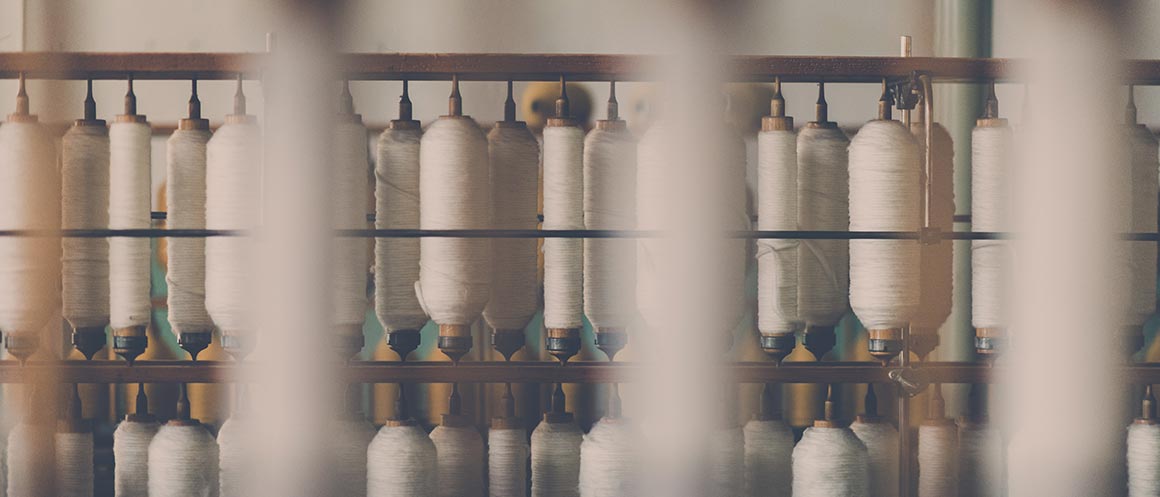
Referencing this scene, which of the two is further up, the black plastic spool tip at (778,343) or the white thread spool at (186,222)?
the white thread spool at (186,222)

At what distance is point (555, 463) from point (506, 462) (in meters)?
0.10

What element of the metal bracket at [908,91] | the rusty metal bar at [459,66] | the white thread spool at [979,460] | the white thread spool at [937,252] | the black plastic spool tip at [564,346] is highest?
the rusty metal bar at [459,66]

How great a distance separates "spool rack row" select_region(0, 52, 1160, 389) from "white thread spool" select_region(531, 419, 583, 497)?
132 mm

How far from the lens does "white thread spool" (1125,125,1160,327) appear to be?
168 centimetres

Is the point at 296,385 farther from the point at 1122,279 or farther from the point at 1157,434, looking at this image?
the point at 1157,434

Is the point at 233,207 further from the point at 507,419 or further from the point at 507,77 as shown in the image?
the point at 507,419

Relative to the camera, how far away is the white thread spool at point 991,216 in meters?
1.67

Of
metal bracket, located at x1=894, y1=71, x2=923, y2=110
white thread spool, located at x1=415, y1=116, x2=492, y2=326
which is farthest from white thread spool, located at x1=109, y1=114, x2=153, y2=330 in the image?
metal bracket, located at x1=894, y1=71, x2=923, y2=110

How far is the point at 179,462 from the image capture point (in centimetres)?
163

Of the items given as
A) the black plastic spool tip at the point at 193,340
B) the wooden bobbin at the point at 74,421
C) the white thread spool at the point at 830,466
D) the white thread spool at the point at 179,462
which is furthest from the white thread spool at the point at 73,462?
the white thread spool at the point at 830,466

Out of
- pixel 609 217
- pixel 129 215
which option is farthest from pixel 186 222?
pixel 609 217

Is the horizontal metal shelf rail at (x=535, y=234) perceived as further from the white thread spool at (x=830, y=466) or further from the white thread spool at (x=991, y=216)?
the white thread spool at (x=830, y=466)

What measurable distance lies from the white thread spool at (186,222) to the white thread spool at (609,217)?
567mm

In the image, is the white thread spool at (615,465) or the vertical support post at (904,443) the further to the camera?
the vertical support post at (904,443)
